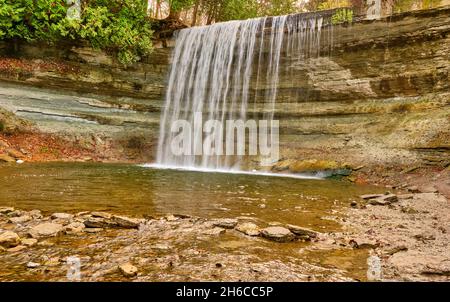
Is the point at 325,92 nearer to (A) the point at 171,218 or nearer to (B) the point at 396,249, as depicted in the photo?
(A) the point at 171,218

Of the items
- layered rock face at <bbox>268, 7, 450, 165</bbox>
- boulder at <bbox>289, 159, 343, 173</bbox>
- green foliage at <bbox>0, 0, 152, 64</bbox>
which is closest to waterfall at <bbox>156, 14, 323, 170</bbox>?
layered rock face at <bbox>268, 7, 450, 165</bbox>

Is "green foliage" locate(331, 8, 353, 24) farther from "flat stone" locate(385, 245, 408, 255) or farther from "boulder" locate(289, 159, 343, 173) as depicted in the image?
"flat stone" locate(385, 245, 408, 255)

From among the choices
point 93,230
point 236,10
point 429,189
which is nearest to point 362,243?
point 93,230

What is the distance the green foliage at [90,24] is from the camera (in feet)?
46.1

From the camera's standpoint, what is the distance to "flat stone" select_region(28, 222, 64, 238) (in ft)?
11.7

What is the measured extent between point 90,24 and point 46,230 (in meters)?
13.9

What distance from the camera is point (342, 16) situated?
46.9 feet

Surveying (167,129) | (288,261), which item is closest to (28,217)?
(288,261)

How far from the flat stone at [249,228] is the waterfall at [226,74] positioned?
435 inches

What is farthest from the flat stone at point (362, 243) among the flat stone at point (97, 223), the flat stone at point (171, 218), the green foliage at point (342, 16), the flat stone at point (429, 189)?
the green foliage at point (342, 16)

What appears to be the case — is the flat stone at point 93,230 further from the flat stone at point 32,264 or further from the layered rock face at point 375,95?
the layered rock face at point 375,95

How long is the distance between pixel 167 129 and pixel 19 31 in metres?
7.90
